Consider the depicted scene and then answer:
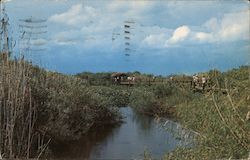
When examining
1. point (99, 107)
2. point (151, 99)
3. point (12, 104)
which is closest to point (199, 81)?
point (12, 104)

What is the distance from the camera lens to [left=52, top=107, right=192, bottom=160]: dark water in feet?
25.5

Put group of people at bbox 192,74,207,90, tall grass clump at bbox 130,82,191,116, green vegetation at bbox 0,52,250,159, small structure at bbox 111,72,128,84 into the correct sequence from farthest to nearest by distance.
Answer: tall grass clump at bbox 130,82,191,116 < small structure at bbox 111,72,128,84 < group of people at bbox 192,74,207,90 < green vegetation at bbox 0,52,250,159

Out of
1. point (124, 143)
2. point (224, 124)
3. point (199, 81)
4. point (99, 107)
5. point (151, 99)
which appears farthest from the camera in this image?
point (151, 99)

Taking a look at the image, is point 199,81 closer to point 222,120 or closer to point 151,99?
point 222,120

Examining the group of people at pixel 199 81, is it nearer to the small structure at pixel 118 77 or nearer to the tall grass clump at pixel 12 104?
the tall grass clump at pixel 12 104

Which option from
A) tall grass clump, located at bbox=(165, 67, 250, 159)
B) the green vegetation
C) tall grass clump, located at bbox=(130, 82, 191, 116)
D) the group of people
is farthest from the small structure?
tall grass clump, located at bbox=(165, 67, 250, 159)

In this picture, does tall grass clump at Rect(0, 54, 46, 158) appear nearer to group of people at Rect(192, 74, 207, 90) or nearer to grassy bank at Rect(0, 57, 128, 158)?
grassy bank at Rect(0, 57, 128, 158)

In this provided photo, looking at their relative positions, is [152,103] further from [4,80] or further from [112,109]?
[4,80]

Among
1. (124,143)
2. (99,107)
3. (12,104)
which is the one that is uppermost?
(12,104)

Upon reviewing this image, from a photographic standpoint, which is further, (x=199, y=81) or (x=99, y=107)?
(x=99, y=107)

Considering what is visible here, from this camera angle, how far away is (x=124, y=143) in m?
8.81

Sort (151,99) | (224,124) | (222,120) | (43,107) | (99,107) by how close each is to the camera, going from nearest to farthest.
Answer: (224,124)
(222,120)
(43,107)
(99,107)
(151,99)

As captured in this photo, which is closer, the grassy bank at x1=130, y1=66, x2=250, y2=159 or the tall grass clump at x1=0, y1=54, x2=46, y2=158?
the grassy bank at x1=130, y1=66, x2=250, y2=159

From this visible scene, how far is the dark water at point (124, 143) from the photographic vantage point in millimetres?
7781
